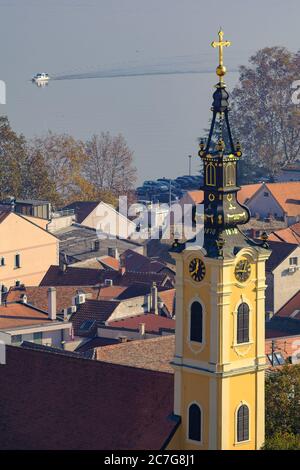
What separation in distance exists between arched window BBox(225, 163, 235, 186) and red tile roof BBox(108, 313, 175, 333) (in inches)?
713

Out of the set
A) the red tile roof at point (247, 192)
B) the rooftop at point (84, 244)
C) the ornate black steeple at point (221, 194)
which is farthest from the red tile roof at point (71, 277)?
the ornate black steeple at point (221, 194)

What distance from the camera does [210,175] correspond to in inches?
1636

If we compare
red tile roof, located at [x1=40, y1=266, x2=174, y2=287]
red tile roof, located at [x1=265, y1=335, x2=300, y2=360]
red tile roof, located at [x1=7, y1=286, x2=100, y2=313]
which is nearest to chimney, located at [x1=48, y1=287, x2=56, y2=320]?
red tile roof, located at [x1=7, y1=286, x2=100, y2=313]

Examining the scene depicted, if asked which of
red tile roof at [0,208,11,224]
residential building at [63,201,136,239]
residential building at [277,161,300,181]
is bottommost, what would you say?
red tile roof at [0,208,11,224]

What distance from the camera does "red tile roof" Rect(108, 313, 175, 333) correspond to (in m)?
60.1

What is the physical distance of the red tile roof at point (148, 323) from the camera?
197ft

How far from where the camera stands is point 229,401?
1639 inches

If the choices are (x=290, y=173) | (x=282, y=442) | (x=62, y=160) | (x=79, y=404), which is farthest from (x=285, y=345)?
(x=290, y=173)

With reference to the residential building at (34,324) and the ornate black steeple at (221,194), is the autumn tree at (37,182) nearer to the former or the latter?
the residential building at (34,324)

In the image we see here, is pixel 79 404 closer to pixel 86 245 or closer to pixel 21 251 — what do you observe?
pixel 21 251

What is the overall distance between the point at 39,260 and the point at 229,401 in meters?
37.1

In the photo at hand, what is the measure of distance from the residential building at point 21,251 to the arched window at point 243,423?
35328 mm

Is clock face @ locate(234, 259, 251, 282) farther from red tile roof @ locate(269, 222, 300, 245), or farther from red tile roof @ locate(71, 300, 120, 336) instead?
red tile roof @ locate(269, 222, 300, 245)

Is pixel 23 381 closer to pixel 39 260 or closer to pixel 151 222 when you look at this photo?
pixel 39 260
